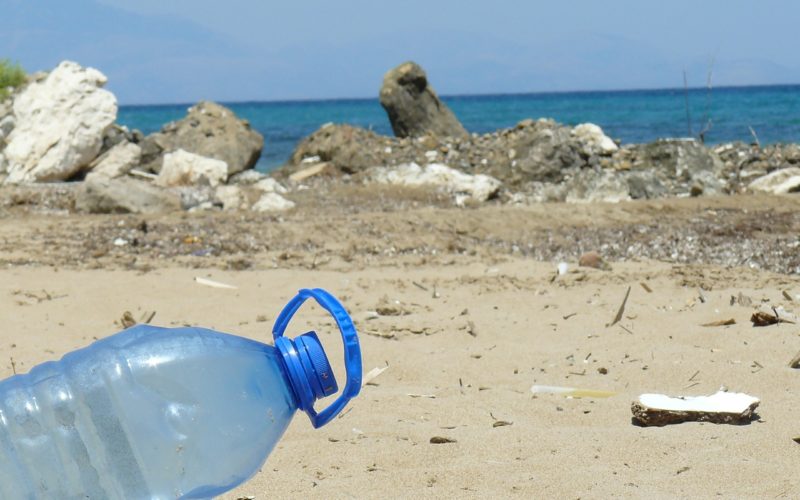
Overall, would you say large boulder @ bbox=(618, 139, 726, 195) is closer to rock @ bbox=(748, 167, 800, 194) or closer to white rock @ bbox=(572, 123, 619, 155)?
rock @ bbox=(748, 167, 800, 194)

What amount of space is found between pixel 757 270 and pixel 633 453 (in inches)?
180

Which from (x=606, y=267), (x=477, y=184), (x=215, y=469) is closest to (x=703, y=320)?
(x=606, y=267)

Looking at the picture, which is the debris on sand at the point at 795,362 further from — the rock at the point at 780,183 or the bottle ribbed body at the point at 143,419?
the rock at the point at 780,183

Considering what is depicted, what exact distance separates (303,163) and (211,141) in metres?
1.53

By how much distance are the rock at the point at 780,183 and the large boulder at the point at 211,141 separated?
787cm

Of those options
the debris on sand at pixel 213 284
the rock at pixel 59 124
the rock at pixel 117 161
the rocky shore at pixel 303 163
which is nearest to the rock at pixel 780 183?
the rocky shore at pixel 303 163

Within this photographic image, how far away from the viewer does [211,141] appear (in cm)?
1725

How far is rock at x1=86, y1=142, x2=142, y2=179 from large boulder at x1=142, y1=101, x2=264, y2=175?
5.01ft

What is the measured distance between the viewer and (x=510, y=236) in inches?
368

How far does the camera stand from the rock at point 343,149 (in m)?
16.9

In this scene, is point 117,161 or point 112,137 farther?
point 112,137

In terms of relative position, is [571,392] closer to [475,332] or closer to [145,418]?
[475,332]

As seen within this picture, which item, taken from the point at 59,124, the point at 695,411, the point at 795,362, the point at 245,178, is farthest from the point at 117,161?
the point at 695,411

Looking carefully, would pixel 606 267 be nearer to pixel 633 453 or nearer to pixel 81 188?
pixel 633 453
